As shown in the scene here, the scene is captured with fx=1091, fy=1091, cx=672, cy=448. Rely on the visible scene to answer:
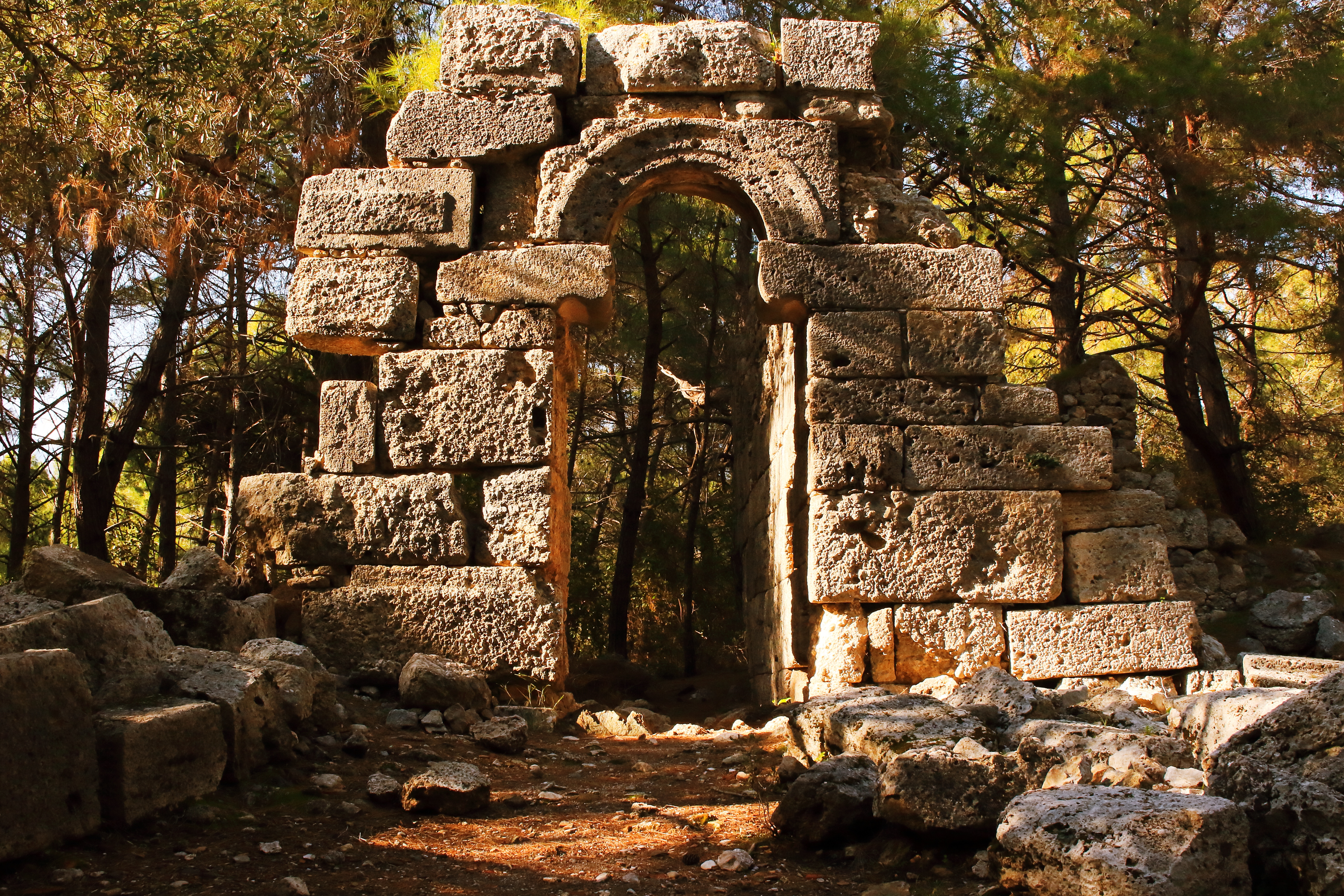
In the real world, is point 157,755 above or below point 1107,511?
below

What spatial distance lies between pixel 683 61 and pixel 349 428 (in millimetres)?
2970

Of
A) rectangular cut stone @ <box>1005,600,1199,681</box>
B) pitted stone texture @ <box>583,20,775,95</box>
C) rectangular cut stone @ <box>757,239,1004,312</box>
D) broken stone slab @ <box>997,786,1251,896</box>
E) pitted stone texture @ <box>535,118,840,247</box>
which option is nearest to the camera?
broken stone slab @ <box>997,786,1251,896</box>

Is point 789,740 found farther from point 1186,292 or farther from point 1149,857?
point 1186,292

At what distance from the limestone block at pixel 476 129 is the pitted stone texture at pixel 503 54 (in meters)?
0.07

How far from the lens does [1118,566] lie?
6145mm

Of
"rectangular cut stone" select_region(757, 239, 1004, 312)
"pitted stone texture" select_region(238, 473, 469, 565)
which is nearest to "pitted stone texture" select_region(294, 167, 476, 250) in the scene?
"pitted stone texture" select_region(238, 473, 469, 565)

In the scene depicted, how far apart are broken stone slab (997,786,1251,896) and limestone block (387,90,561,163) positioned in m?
4.97

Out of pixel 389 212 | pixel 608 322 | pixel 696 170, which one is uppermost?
pixel 696 170

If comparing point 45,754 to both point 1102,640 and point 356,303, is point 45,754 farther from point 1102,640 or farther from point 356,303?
point 1102,640

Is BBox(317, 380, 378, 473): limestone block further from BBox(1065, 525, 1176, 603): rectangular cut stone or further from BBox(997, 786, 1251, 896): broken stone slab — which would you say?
BBox(997, 786, 1251, 896): broken stone slab

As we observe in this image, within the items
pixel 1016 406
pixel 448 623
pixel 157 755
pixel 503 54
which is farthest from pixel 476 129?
pixel 157 755

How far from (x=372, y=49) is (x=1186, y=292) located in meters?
7.54

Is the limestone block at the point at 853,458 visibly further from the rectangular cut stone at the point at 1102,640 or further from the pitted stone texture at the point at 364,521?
the pitted stone texture at the point at 364,521

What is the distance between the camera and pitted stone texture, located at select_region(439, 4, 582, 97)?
6598 millimetres
